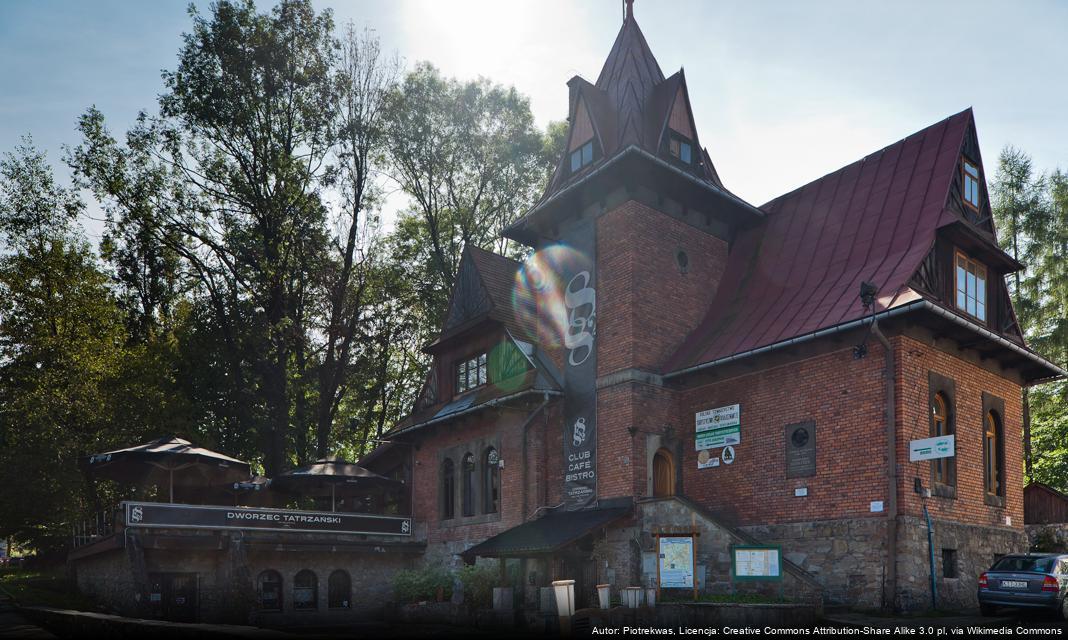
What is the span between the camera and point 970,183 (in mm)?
21281

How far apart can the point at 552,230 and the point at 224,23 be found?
670 inches

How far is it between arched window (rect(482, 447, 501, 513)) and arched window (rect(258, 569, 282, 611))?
6108 millimetres

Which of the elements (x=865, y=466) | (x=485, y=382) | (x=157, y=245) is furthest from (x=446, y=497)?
(x=157, y=245)

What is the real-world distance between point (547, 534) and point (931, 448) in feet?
28.2

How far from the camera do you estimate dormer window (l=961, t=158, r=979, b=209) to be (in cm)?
2108

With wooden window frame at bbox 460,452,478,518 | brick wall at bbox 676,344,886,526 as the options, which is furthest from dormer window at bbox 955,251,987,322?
wooden window frame at bbox 460,452,478,518

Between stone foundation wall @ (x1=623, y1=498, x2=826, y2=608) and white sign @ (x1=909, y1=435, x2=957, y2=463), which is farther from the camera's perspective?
stone foundation wall @ (x1=623, y1=498, x2=826, y2=608)

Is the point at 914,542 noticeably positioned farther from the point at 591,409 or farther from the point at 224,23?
the point at 224,23

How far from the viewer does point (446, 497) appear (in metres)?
28.3

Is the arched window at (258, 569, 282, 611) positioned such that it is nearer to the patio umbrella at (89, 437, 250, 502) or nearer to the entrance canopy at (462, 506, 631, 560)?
the patio umbrella at (89, 437, 250, 502)

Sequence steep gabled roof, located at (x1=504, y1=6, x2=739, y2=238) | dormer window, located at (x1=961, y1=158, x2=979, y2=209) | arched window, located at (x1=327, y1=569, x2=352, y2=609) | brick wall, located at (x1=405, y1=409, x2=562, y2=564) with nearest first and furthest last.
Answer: dormer window, located at (x1=961, y1=158, x2=979, y2=209)
brick wall, located at (x1=405, y1=409, x2=562, y2=564)
steep gabled roof, located at (x1=504, y1=6, x2=739, y2=238)
arched window, located at (x1=327, y1=569, x2=352, y2=609)

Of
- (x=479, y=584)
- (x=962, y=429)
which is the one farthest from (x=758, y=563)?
(x=479, y=584)

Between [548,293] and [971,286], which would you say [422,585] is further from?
[971,286]

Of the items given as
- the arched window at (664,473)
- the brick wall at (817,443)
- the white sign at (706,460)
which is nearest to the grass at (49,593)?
the arched window at (664,473)
